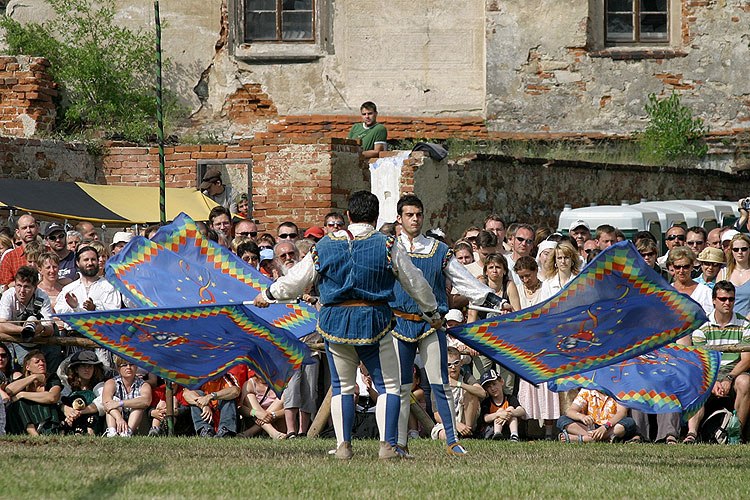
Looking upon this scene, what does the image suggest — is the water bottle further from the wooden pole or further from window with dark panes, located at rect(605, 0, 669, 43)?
window with dark panes, located at rect(605, 0, 669, 43)

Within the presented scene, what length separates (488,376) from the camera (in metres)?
11.2

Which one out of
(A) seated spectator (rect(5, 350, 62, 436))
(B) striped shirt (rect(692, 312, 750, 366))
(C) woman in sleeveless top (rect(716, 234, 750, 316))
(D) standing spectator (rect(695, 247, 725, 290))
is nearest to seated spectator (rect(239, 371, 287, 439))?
(A) seated spectator (rect(5, 350, 62, 436))

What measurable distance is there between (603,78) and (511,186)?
5.31 metres

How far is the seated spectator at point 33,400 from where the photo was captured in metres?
10.7

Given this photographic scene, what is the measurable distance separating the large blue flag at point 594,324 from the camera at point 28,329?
3519mm

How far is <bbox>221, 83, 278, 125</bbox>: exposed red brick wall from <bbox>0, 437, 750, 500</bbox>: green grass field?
14.3 meters

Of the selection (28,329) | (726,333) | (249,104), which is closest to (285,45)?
(249,104)

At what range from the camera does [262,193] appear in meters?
17.8

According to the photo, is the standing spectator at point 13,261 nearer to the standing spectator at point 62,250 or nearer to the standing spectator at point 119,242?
the standing spectator at point 62,250

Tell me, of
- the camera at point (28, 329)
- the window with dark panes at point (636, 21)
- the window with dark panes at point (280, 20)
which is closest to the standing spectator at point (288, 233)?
the camera at point (28, 329)

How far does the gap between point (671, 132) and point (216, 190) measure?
927cm

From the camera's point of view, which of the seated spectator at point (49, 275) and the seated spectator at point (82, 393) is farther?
the seated spectator at point (49, 275)

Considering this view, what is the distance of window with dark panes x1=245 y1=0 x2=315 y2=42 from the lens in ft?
79.2

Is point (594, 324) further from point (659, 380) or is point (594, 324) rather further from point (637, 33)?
point (637, 33)
